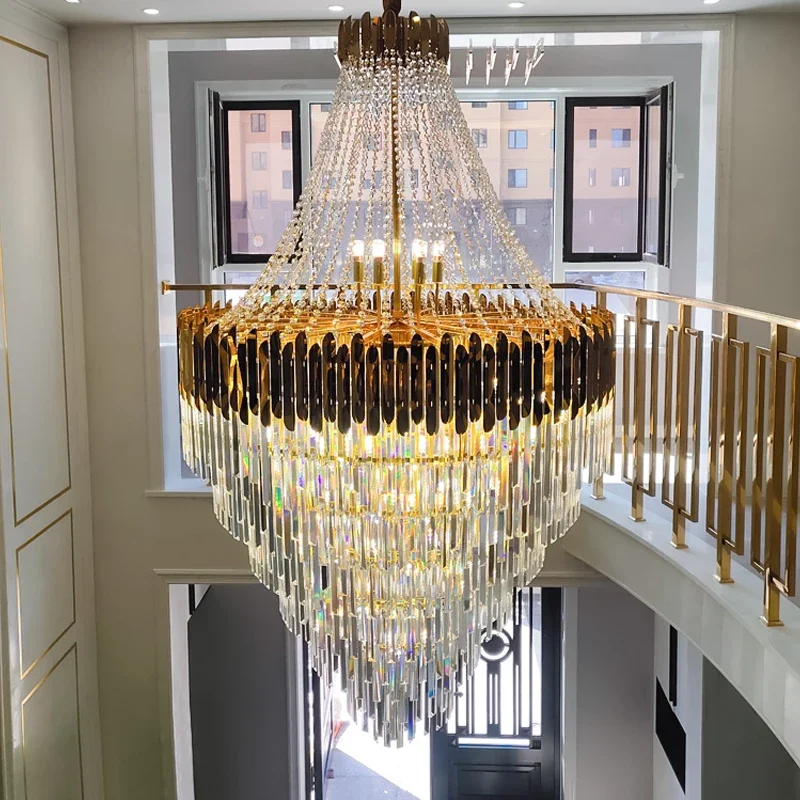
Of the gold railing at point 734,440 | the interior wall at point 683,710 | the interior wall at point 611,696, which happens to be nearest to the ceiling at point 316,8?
the gold railing at point 734,440

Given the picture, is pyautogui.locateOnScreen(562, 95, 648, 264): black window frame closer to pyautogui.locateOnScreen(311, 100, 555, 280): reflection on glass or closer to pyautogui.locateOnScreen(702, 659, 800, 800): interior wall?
pyautogui.locateOnScreen(311, 100, 555, 280): reflection on glass

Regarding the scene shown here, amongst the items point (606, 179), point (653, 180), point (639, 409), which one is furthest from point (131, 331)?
point (653, 180)

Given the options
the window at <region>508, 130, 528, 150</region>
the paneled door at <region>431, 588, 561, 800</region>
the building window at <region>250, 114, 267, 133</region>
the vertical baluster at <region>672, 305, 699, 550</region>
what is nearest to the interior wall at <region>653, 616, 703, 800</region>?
the paneled door at <region>431, 588, 561, 800</region>

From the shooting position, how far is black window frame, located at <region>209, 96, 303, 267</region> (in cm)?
588

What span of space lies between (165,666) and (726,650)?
3002 millimetres


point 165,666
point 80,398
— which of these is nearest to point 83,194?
point 80,398

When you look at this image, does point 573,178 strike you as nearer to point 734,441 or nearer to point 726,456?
point 734,441

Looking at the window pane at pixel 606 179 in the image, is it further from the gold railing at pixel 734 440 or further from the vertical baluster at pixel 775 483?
the vertical baluster at pixel 775 483

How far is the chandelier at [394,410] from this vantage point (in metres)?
1.83

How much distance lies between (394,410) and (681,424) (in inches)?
68.5

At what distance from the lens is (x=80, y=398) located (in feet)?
14.9

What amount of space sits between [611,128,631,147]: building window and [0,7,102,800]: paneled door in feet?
11.2

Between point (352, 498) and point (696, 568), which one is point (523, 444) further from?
point (696, 568)

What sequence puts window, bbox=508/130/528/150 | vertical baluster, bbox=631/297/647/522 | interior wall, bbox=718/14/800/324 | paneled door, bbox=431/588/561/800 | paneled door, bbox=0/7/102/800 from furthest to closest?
paneled door, bbox=431/588/561/800 → window, bbox=508/130/528/150 → interior wall, bbox=718/14/800/324 → paneled door, bbox=0/7/102/800 → vertical baluster, bbox=631/297/647/522
